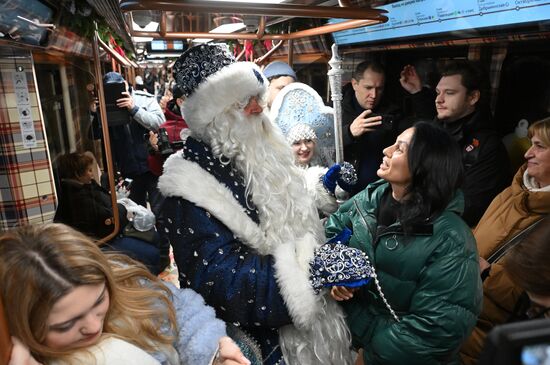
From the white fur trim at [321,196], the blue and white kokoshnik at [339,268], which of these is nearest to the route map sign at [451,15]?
the white fur trim at [321,196]

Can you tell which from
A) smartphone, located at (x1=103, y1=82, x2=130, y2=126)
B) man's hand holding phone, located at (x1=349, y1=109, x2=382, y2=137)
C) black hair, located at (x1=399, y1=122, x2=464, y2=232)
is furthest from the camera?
smartphone, located at (x1=103, y1=82, x2=130, y2=126)

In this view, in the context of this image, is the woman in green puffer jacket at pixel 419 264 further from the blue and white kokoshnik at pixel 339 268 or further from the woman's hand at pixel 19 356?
the woman's hand at pixel 19 356

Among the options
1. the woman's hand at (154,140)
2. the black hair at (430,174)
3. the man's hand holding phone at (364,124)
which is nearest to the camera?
the black hair at (430,174)

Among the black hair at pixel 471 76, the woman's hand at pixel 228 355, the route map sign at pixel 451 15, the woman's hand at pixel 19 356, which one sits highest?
the route map sign at pixel 451 15

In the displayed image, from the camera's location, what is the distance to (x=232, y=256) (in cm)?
132

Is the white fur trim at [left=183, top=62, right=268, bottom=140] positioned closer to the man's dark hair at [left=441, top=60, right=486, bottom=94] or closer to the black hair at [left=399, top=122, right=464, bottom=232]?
the black hair at [left=399, top=122, right=464, bottom=232]

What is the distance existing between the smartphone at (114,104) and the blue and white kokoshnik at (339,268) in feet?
9.54

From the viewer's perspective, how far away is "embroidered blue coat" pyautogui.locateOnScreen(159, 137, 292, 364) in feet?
4.30

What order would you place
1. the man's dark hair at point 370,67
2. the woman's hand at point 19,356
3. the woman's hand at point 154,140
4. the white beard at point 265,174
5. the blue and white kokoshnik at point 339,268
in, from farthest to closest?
the woman's hand at point 154,140 → the man's dark hair at point 370,67 → the white beard at point 265,174 → the blue and white kokoshnik at point 339,268 → the woman's hand at point 19,356

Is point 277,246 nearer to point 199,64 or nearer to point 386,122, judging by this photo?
point 199,64

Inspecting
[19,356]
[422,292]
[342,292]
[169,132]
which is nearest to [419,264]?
[422,292]

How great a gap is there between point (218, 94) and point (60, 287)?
2.78 feet

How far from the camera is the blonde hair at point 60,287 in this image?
873mm

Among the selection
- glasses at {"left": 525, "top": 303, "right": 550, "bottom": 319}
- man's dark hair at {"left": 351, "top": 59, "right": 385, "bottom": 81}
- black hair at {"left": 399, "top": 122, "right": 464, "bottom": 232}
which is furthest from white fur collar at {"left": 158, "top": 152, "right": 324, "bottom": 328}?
man's dark hair at {"left": 351, "top": 59, "right": 385, "bottom": 81}
